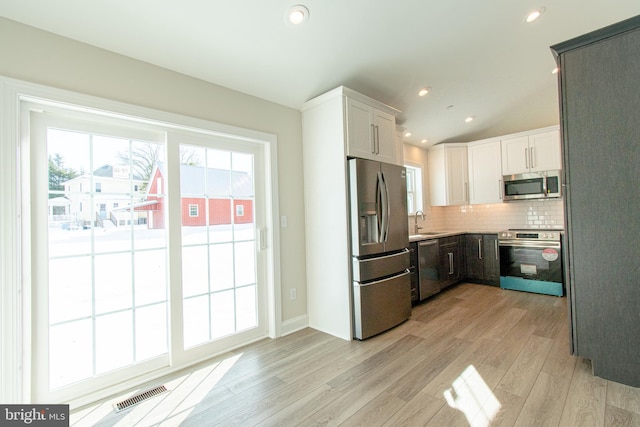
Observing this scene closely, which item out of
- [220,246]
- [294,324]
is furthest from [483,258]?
[220,246]

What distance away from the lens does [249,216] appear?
295cm

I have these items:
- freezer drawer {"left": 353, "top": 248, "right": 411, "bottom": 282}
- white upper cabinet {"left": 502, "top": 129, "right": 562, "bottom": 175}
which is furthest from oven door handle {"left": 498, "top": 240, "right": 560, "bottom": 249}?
freezer drawer {"left": 353, "top": 248, "right": 411, "bottom": 282}

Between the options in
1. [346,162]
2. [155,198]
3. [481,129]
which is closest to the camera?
[155,198]

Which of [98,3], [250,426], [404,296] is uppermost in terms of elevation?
[98,3]

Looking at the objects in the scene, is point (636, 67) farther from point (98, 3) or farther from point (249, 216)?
point (98, 3)

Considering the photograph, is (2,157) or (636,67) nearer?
(2,157)

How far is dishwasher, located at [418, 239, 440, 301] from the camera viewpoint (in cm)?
388

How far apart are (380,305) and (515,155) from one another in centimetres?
357

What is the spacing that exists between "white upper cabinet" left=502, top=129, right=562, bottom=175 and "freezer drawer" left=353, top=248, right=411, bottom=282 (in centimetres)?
277

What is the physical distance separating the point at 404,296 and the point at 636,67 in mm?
2593

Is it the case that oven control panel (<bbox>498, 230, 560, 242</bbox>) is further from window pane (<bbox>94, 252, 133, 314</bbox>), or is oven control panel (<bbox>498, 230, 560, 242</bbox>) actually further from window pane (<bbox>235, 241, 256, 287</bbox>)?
window pane (<bbox>94, 252, 133, 314</bbox>)

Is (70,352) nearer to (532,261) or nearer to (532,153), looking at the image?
(532,261)

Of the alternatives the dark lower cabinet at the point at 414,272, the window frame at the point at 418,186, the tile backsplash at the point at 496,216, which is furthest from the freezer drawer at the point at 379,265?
the window frame at the point at 418,186

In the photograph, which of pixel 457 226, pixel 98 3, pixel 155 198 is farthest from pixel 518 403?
pixel 457 226
